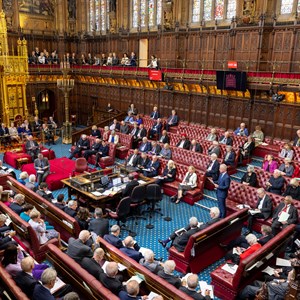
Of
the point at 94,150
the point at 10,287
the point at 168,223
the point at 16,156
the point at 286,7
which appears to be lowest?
the point at 168,223

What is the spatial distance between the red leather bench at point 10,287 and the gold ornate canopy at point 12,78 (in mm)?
15937

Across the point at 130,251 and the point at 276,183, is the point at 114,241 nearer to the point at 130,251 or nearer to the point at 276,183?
the point at 130,251

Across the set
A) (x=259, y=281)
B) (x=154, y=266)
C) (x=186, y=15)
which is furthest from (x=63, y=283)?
(x=186, y=15)

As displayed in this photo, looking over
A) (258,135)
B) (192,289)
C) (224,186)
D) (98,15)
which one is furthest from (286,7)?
(98,15)

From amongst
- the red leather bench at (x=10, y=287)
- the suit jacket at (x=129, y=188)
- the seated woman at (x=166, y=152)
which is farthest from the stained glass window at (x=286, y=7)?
the red leather bench at (x=10, y=287)

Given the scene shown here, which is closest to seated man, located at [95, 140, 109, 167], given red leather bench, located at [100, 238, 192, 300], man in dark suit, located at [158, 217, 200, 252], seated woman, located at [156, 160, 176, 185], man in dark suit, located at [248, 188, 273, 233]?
seated woman, located at [156, 160, 176, 185]

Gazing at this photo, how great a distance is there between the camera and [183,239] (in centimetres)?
693

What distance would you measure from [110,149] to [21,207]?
682cm

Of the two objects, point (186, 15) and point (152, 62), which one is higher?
point (186, 15)

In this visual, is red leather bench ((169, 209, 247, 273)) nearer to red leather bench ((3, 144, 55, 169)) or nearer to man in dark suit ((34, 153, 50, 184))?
man in dark suit ((34, 153, 50, 184))

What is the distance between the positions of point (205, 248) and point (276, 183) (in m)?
3.53

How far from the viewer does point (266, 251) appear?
6.06 m

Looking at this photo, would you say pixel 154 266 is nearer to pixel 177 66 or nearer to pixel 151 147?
pixel 151 147

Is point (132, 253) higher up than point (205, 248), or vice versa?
point (132, 253)
